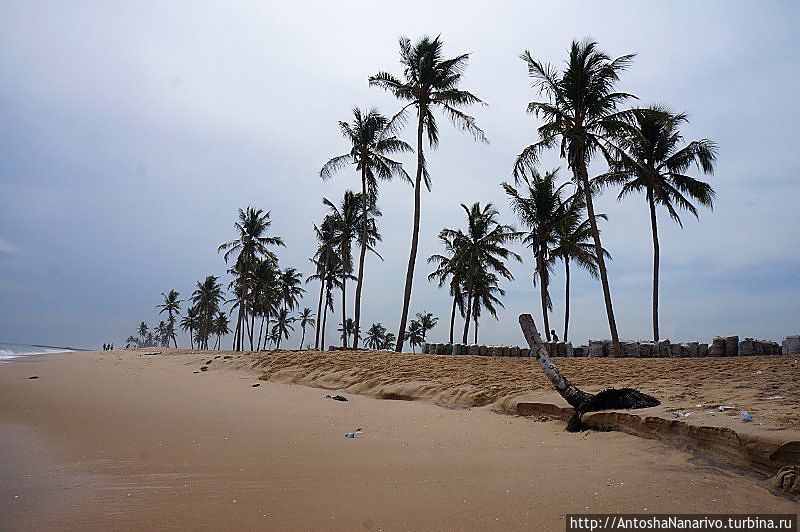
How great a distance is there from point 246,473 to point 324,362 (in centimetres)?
870

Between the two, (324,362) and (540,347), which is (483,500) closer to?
(540,347)

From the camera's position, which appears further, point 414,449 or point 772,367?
point 772,367

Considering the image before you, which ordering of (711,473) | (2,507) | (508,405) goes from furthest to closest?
(508,405) < (711,473) < (2,507)

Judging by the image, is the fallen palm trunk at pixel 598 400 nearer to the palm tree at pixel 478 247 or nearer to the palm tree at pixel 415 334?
the palm tree at pixel 478 247

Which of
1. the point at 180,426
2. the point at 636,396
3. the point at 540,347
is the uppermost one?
the point at 540,347

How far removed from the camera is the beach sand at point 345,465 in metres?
3.06

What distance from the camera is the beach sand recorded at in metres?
3.06

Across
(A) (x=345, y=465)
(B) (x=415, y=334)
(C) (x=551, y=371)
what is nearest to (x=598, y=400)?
(C) (x=551, y=371)

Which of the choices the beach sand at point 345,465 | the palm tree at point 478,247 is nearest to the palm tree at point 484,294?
the palm tree at point 478,247

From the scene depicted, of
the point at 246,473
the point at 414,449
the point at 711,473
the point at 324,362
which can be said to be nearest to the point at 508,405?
the point at 414,449

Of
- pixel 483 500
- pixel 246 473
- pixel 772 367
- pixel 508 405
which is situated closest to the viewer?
pixel 483 500

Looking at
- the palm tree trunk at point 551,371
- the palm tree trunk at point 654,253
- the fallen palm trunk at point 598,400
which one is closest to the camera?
Result: the fallen palm trunk at point 598,400

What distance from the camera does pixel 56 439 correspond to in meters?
5.05

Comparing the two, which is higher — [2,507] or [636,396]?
[636,396]
